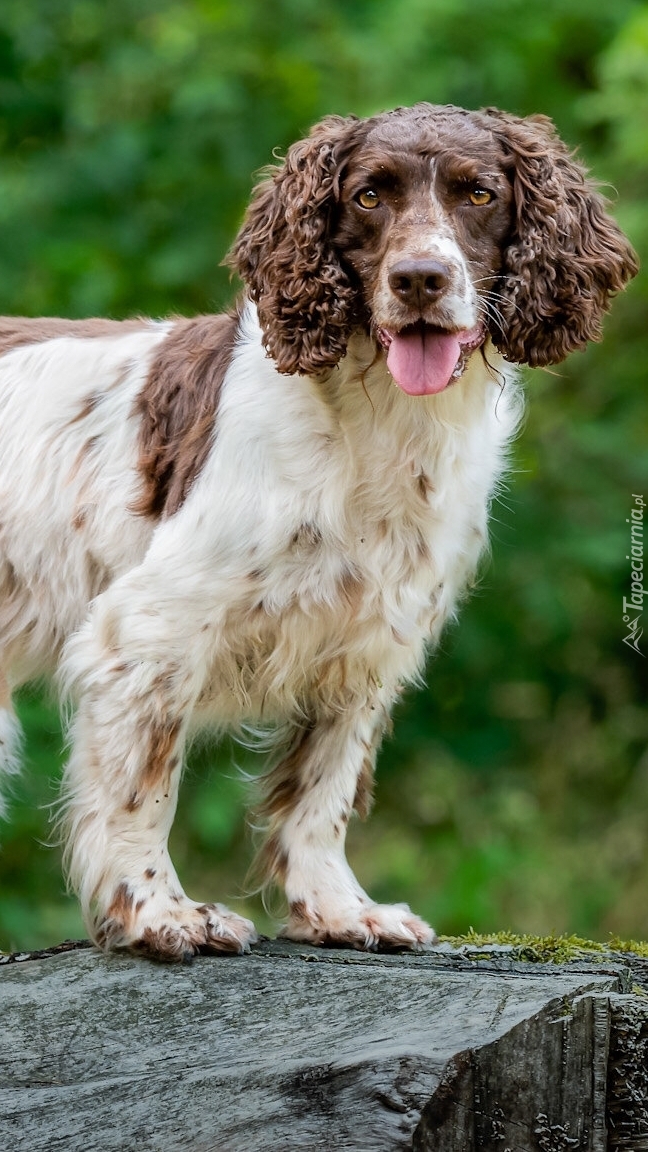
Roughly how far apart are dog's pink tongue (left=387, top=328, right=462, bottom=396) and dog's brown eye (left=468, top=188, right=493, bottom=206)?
363mm

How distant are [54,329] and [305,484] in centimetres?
143

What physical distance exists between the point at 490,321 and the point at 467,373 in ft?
0.56

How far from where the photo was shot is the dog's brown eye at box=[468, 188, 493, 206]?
4.25 metres

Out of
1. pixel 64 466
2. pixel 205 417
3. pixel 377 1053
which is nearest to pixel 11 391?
pixel 64 466

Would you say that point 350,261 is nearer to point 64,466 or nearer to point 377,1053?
point 64,466

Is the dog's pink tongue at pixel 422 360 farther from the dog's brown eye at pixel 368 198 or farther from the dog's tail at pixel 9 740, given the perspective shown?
the dog's tail at pixel 9 740

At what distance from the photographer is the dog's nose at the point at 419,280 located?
13.1ft

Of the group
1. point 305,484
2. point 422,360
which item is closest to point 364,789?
point 305,484

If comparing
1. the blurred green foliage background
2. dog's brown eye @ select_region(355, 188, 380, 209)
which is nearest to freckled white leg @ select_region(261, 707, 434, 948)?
dog's brown eye @ select_region(355, 188, 380, 209)

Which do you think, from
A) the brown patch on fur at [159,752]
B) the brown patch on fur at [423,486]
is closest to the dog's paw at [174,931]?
the brown patch on fur at [159,752]

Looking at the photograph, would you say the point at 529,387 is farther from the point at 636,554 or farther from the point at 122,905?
the point at 122,905

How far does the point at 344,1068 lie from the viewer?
3410mm

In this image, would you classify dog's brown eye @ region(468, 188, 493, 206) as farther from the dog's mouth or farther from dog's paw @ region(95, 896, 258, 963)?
dog's paw @ region(95, 896, 258, 963)

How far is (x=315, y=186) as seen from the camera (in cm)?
430
